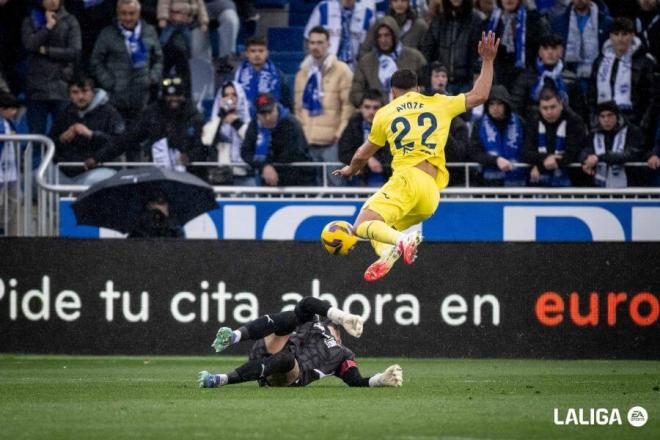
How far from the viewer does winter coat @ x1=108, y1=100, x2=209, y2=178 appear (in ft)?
60.2

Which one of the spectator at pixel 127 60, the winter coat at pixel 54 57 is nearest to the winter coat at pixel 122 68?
the spectator at pixel 127 60

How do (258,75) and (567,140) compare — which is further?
(258,75)

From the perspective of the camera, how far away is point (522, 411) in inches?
383

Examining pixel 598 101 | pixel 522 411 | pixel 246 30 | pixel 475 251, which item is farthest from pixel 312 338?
pixel 246 30

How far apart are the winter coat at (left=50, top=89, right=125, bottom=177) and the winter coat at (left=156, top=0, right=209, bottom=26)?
6.07 ft

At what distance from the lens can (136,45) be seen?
64.5 feet

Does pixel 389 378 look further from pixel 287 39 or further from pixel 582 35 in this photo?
pixel 287 39

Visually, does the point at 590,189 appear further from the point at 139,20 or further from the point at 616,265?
the point at 139,20

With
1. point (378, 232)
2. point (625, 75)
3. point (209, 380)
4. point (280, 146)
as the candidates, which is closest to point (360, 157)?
point (378, 232)

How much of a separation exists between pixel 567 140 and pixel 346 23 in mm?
3842

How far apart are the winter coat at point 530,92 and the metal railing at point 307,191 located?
111cm


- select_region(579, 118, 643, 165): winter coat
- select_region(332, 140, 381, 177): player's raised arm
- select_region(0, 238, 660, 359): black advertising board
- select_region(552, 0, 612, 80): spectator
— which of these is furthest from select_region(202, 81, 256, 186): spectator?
select_region(332, 140, 381, 177): player's raised arm

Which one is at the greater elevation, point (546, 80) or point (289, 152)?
point (546, 80)

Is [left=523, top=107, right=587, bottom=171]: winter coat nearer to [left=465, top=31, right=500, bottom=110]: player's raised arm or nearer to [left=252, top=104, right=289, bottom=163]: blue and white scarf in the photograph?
[left=252, top=104, right=289, bottom=163]: blue and white scarf
